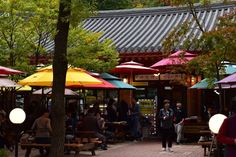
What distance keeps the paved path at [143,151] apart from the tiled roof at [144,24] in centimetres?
499

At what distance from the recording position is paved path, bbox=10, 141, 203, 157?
1466cm

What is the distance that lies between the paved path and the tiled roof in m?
4.99

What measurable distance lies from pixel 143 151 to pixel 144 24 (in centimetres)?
1149

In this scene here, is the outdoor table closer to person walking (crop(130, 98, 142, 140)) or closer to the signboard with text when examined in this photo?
person walking (crop(130, 98, 142, 140))

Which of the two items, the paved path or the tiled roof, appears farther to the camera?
the tiled roof

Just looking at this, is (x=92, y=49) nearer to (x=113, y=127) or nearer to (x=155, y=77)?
(x=113, y=127)

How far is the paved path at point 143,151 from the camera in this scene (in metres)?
14.7

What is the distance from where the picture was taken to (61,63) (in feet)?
26.9

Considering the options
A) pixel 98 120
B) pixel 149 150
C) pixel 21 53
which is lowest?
pixel 149 150

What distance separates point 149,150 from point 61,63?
858 cm

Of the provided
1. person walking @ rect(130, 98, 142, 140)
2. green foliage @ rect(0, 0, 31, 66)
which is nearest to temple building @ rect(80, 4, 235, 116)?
person walking @ rect(130, 98, 142, 140)

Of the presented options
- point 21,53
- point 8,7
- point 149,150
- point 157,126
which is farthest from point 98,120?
point 157,126

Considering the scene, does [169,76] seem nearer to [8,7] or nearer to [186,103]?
[186,103]

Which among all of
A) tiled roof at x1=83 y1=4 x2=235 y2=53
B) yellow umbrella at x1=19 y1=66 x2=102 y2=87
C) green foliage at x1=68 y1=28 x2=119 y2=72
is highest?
tiled roof at x1=83 y1=4 x2=235 y2=53
